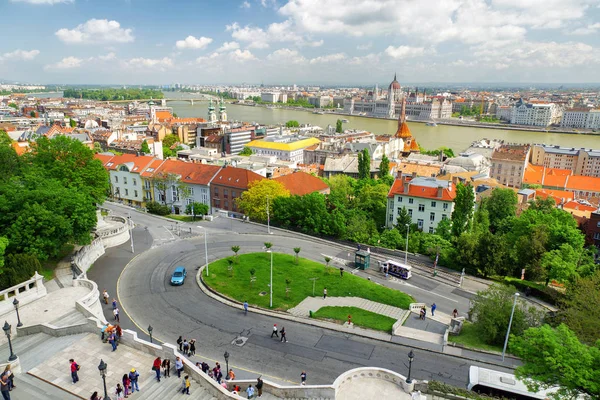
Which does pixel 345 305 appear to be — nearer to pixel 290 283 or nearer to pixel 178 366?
pixel 290 283

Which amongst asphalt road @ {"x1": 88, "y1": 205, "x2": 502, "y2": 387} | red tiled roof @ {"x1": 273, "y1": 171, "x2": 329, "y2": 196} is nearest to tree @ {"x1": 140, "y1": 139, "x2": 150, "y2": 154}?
red tiled roof @ {"x1": 273, "y1": 171, "x2": 329, "y2": 196}

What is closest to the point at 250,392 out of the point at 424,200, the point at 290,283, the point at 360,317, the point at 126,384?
the point at 126,384

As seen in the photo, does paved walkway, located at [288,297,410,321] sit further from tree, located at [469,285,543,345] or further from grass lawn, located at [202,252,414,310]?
tree, located at [469,285,543,345]

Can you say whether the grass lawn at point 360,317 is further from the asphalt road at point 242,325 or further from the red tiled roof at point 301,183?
the red tiled roof at point 301,183

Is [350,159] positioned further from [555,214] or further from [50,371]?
[50,371]

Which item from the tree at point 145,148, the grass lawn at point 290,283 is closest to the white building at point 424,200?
the grass lawn at point 290,283

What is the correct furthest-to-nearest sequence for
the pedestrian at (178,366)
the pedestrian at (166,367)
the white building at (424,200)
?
the white building at (424,200) < the pedestrian at (178,366) < the pedestrian at (166,367)
